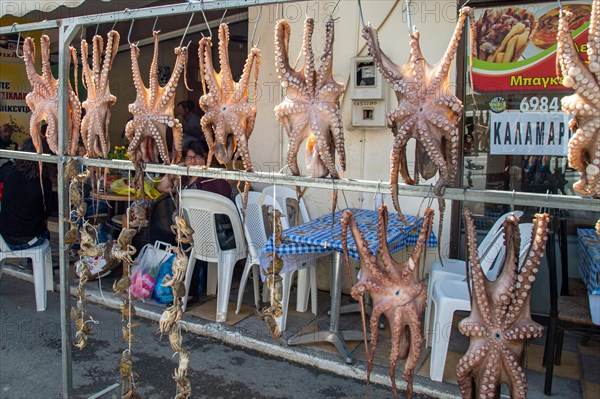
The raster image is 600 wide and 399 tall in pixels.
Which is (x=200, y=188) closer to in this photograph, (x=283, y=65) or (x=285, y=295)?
(x=285, y=295)

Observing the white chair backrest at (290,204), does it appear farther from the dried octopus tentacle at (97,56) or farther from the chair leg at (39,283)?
the dried octopus tentacle at (97,56)

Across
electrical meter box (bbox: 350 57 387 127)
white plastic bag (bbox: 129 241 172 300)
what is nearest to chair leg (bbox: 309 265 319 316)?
white plastic bag (bbox: 129 241 172 300)

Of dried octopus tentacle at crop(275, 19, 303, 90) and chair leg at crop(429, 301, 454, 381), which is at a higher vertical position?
dried octopus tentacle at crop(275, 19, 303, 90)

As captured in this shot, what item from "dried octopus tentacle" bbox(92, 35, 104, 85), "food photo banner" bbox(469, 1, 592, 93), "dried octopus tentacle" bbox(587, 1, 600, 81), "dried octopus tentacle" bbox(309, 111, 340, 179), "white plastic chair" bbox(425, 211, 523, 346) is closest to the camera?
"dried octopus tentacle" bbox(587, 1, 600, 81)

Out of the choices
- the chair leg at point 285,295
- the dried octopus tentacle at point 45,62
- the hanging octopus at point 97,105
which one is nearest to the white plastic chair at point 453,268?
the chair leg at point 285,295

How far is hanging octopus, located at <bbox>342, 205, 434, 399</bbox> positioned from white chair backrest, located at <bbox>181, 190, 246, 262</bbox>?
2880 millimetres

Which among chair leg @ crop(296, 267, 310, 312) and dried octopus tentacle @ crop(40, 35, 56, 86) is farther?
chair leg @ crop(296, 267, 310, 312)

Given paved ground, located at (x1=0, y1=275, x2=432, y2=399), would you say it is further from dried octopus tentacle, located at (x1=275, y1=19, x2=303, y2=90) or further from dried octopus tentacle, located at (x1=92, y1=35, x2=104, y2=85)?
dried octopus tentacle, located at (x1=275, y1=19, x2=303, y2=90)

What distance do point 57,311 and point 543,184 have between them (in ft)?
16.5

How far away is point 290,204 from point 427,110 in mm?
3698

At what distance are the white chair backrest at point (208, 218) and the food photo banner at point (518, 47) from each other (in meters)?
2.67

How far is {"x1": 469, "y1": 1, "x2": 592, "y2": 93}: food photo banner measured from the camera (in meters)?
4.68

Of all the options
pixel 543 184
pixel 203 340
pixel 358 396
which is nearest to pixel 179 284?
pixel 358 396

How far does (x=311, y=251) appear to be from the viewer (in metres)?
4.14
